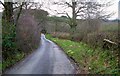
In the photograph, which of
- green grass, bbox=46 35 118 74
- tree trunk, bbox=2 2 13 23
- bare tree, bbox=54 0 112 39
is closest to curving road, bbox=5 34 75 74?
green grass, bbox=46 35 118 74

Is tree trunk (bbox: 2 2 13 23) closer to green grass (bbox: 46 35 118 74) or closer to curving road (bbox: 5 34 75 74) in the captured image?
curving road (bbox: 5 34 75 74)

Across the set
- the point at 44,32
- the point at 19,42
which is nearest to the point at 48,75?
the point at 19,42

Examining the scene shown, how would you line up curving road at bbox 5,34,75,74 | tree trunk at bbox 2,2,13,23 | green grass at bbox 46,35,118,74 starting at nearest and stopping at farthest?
green grass at bbox 46,35,118,74
curving road at bbox 5,34,75,74
tree trunk at bbox 2,2,13,23

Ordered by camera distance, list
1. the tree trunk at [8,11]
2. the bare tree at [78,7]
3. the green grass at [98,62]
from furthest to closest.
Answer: the bare tree at [78,7] < the tree trunk at [8,11] < the green grass at [98,62]

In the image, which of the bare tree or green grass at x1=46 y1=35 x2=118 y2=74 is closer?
green grass at x1=46 y1=35 x2=118 y2=74

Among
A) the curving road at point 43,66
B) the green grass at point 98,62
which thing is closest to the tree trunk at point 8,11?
the curving road at point 43,66

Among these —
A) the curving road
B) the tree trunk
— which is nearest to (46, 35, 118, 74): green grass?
the curving road

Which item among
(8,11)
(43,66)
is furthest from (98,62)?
(8,11)

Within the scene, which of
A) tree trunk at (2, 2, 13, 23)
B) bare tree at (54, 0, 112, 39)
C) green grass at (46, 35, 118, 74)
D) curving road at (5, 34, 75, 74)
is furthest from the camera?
bare tree at (54, 0, 112, 39)

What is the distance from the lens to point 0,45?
1241 cm

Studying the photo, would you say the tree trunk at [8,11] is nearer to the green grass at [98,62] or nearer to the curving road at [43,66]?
the curving road at [43,66]

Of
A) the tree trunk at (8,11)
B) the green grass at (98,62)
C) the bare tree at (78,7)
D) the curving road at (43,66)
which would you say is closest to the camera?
the green grass at (98,62)

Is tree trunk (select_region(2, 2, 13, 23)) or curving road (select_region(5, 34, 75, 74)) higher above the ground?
tree trunk (select_region(2, 2, 13, 23))

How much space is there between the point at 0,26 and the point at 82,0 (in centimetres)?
2107
